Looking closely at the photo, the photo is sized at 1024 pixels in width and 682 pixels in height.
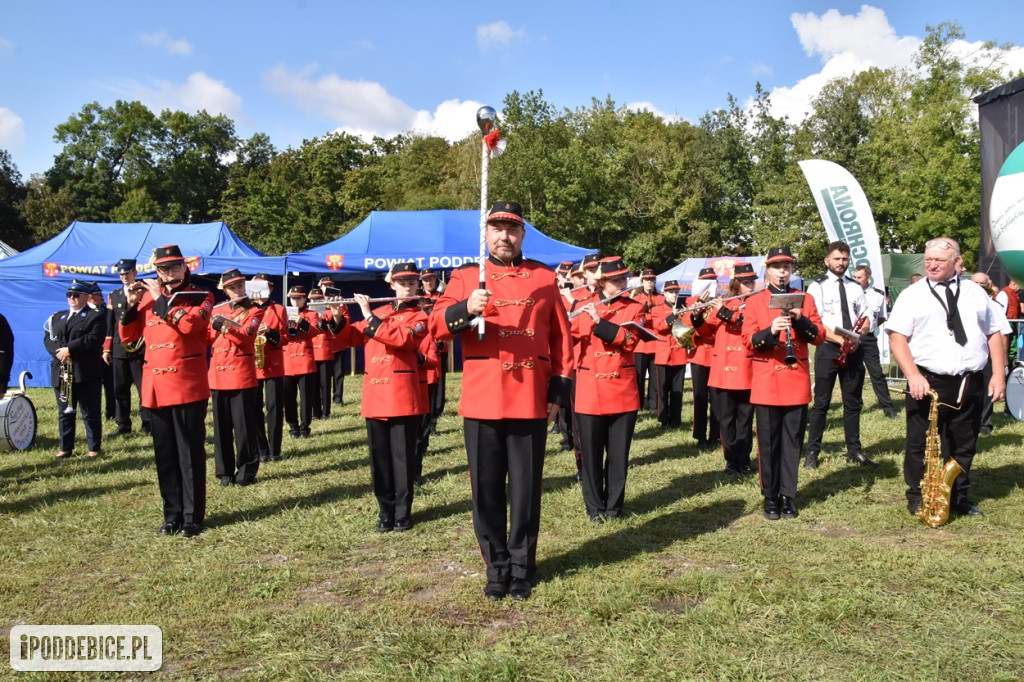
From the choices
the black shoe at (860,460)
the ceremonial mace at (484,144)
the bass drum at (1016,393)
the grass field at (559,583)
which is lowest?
the black shoe at (860,460)

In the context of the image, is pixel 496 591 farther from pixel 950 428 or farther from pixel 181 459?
pixel 950 428

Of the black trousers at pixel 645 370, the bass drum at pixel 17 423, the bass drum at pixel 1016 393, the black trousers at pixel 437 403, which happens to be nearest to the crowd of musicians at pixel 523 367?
the black trousers at pixel 437 403

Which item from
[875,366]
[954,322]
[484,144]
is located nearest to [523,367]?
[484,144]

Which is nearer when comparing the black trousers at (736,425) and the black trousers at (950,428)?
the black trousers at (950,428)

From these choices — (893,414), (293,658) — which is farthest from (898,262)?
(293,658)

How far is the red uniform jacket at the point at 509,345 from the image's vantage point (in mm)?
4461

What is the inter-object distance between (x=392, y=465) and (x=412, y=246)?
43.9 ft

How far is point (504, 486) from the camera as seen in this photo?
14.9 feet

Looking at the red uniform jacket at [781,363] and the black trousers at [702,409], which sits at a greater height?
the red uniform jacket at [781,363]

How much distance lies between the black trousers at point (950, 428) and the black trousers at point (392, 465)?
405 cm

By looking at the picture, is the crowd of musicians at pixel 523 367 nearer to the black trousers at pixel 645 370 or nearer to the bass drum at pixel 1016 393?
the black trousers at pixel 645 370

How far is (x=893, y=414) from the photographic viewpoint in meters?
10.9

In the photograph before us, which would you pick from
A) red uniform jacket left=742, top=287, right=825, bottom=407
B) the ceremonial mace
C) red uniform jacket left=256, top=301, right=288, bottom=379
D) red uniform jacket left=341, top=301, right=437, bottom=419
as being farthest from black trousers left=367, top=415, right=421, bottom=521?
red uniform jacket left=742, top=287, right=825, bottom=407

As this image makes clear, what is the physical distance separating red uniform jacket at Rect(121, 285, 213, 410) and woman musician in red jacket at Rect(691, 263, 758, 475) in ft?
14.9
